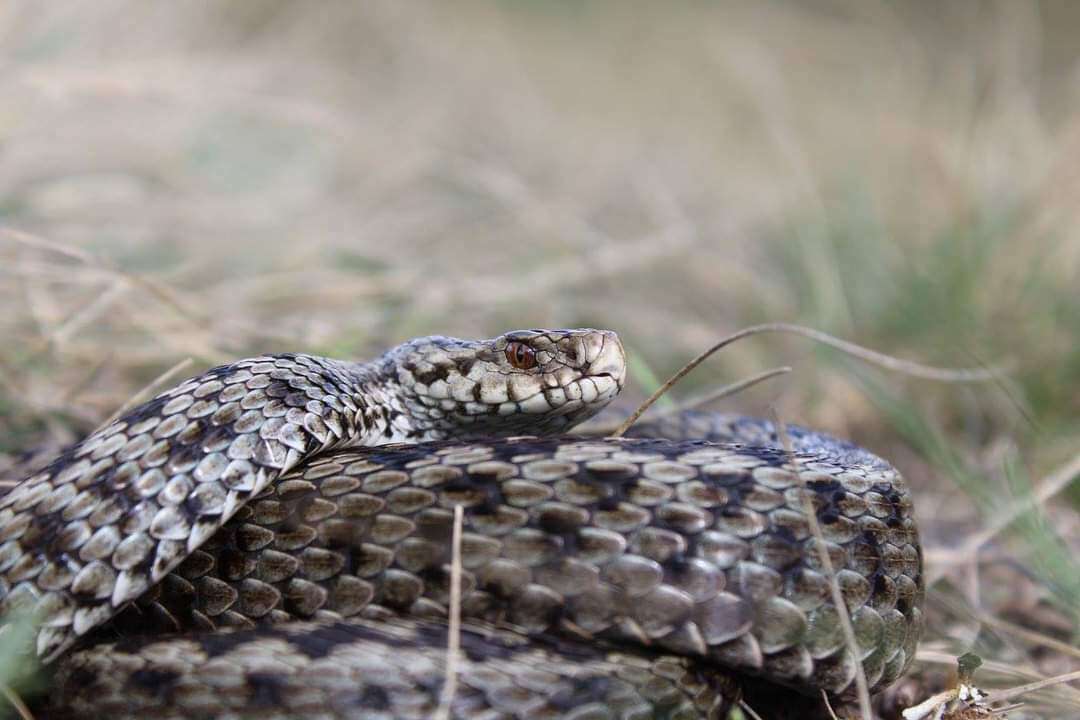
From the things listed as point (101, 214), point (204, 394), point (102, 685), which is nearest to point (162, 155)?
point (101, 214)

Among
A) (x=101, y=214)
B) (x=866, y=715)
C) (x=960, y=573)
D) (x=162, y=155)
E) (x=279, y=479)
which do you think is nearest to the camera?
(x=866, y=715)

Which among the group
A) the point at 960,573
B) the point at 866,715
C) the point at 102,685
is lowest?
the point at 960,573

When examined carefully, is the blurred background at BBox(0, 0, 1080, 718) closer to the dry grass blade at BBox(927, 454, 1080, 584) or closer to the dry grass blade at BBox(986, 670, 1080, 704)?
the dry grass blade at BBox(927, 454, 1080, 584)

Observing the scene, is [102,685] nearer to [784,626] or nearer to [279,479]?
[279,479]

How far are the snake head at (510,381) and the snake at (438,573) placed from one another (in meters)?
0.54

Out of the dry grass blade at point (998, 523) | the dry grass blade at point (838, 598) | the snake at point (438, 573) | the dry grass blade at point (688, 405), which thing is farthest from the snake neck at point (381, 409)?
the dry grass blade at point (998, 523)

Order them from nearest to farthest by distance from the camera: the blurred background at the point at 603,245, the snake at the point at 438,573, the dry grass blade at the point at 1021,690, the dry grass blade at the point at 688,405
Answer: the snake at the point at 438,573, the dry grass blade at the point at 1021,690, the dry grass blade at the point at 688,405, the blurred background at the point at 603,245

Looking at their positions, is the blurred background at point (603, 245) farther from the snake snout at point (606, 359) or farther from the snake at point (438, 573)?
the snake snout at point (606, 359)

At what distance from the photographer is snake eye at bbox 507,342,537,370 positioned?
4219 millimetres

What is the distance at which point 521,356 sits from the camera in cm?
424

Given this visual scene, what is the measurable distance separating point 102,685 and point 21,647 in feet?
0.89

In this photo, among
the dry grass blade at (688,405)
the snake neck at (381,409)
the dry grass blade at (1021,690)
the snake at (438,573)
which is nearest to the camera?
the snake at (438,573)

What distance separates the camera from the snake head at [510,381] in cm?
415

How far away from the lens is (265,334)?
613 cm
